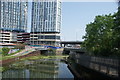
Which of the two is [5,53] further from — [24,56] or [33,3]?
[33,3]

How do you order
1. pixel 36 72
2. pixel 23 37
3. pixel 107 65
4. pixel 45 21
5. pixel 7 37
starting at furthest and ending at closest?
pixel 23 37 → pixel 45 21 → pixel 7 37 → pixel 36 72 → pixel 107 65

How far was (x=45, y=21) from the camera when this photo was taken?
182500 millimetres

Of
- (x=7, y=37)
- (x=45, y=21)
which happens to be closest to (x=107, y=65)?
(x=45, y=21)

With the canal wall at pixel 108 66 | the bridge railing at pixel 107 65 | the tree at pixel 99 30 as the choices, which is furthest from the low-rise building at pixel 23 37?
the canal wall at pixel 108 66

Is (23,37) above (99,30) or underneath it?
underneath

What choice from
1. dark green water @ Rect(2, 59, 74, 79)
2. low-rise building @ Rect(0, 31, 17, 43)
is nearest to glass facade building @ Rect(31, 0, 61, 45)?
low-rise building @ Rect(0, 31, 17, 43)

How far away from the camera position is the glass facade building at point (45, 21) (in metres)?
172

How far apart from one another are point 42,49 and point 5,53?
38137 millimetres

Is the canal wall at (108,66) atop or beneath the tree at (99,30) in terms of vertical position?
beneath

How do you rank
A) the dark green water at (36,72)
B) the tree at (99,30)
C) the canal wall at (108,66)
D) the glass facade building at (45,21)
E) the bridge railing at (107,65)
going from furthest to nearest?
the glass facade building at (45,21), the tree at (99,30), the dark green water at (36,72), the bridge railing at (107,65), the canal wall at (108,66)

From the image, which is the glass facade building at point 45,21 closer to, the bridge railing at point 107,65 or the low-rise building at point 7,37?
the low-rise building at point 7,37

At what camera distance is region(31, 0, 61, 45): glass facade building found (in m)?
172

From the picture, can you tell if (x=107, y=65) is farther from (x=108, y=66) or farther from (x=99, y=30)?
(x=99, y=30)

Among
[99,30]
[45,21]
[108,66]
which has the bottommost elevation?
[108,66]
